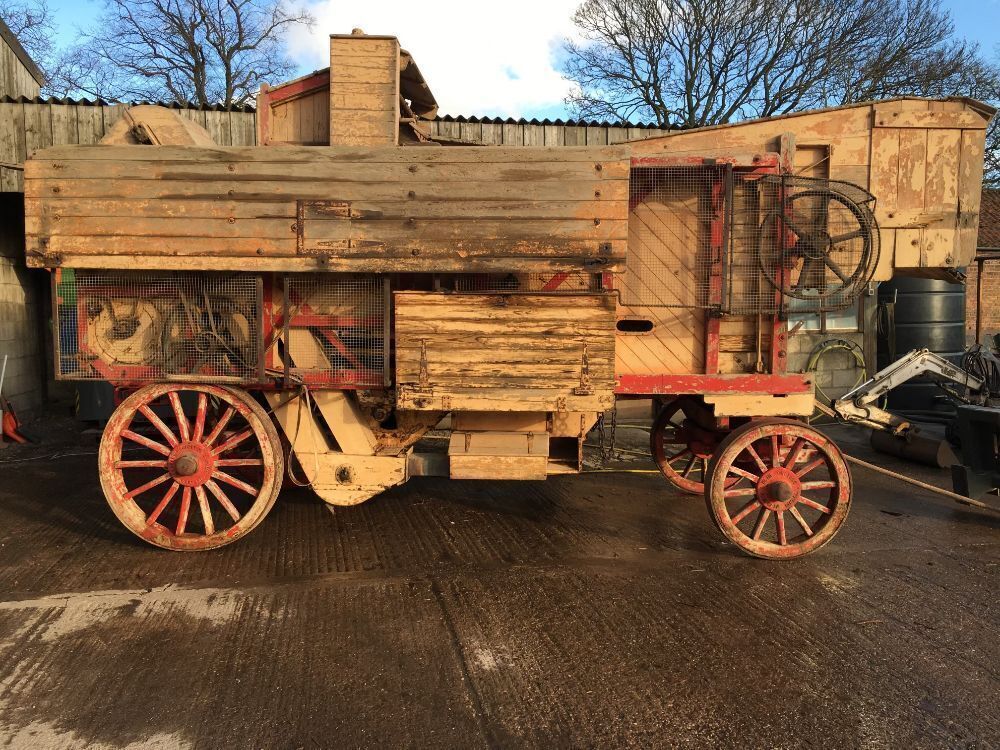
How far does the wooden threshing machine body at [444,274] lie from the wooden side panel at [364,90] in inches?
0.6

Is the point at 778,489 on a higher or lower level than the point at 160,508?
higher

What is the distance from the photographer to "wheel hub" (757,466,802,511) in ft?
14.8

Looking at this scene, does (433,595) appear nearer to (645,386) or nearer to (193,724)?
(193,724)

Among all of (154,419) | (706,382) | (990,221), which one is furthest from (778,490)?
(990,221)

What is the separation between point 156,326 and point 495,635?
297 centimetres

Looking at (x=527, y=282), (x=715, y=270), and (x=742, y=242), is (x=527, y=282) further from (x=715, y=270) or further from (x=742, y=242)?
(x=742, y=242)

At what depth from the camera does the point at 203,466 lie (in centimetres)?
461

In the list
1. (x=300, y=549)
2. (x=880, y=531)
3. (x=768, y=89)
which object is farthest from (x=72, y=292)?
(x=768, y=89)

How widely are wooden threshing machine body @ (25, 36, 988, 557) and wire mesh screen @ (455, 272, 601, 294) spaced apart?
0.02m

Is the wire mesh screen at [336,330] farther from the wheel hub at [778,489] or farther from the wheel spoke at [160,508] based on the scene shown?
the wheel hub at [778,489]

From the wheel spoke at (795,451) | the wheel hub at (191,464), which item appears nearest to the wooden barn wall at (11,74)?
the wheel hub at (191,464)

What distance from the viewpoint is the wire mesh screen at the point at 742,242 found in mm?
4371

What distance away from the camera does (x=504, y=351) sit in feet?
13.9

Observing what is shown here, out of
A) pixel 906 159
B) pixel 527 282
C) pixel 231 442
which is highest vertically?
pixel 906 159
